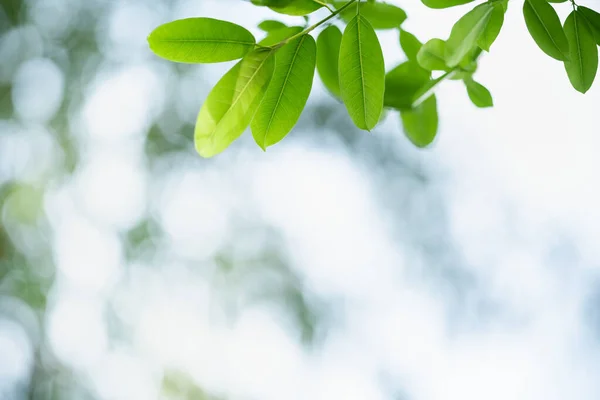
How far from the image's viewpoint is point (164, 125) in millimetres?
4043

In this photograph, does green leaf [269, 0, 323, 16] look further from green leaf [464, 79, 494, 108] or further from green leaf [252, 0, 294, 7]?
green leaf [464, 79, 494, 108]

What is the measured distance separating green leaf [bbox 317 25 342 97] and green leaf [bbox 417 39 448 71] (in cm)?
10

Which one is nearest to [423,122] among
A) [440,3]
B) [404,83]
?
[404,83]

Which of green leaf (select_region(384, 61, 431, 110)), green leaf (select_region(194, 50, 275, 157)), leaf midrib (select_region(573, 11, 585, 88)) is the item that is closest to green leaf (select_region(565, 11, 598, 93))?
leaf midrib (select_region(573, 11, 585, 88))

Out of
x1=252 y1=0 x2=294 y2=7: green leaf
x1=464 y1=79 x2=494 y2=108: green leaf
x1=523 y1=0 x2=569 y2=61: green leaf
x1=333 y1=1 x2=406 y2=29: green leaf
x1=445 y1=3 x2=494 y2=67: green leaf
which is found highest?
x1=523 y1=0 x2=569 y2=61: green leaf

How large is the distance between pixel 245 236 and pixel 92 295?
110 cm

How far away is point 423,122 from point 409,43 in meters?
0.08

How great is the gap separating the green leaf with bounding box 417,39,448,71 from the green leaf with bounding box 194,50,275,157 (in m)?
0.13

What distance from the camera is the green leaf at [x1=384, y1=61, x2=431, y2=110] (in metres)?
0.54

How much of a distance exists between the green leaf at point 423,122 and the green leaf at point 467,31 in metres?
0.16

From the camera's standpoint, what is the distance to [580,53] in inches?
17.5

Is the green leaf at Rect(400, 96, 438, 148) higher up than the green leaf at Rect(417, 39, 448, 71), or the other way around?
the green leaf at Rect(417, 39, 448, 71)

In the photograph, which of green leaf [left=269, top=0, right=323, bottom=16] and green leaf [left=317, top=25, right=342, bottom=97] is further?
green leaf [left=317, top=25, right=342, bottom=97]

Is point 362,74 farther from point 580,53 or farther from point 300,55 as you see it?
point 580,53
